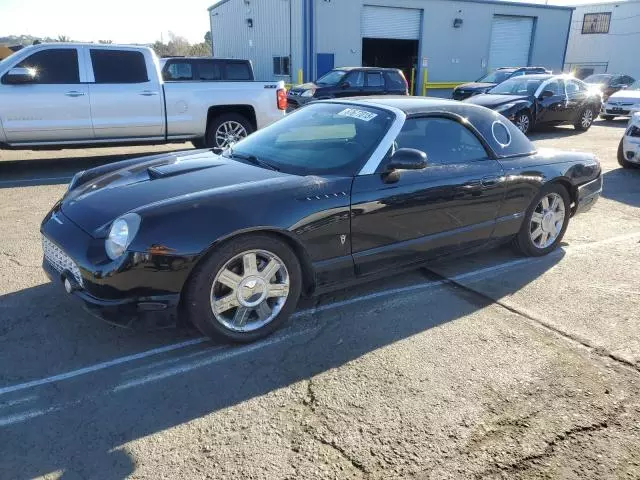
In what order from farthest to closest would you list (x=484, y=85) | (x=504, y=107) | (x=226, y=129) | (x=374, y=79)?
(x=484, y=85), (x=374, y=79), (x=504, y=107), (x=226, y=129)

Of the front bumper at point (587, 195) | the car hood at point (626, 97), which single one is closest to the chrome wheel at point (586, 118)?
the car hood at point (626, 97)

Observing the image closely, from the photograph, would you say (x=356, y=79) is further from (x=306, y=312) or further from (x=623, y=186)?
(x=306, y=312)

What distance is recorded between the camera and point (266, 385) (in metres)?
2.91

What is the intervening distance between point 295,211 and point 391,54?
28.6 m

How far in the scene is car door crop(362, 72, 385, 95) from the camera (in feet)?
50.0

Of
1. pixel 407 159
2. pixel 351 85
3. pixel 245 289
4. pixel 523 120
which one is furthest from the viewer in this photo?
pixel 351 85

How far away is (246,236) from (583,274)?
3.07 meters

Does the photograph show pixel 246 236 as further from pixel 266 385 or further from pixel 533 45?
pixel 533 45

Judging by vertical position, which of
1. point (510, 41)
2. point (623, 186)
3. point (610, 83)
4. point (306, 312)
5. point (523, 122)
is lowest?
point (623, 186)

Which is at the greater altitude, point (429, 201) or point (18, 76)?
point (18, 76)

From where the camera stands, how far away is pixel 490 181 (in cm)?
422

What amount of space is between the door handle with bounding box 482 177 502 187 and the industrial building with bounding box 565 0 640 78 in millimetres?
36494

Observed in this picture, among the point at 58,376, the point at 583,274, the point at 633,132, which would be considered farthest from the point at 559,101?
the point at 58,376

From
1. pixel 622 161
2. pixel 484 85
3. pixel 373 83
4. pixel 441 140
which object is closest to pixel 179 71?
pixel 373 83
